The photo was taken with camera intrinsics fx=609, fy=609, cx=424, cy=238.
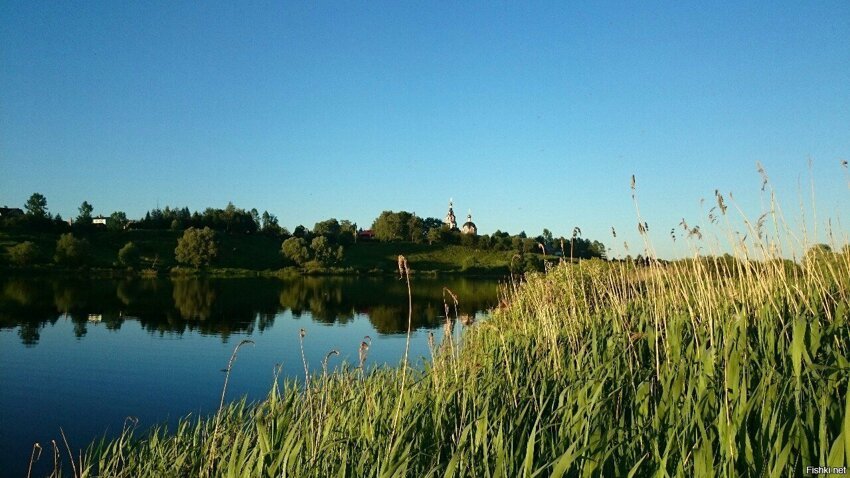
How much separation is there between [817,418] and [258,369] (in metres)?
18.7

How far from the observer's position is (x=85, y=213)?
11638 cm

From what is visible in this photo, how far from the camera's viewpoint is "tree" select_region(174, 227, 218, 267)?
92562 millimetres

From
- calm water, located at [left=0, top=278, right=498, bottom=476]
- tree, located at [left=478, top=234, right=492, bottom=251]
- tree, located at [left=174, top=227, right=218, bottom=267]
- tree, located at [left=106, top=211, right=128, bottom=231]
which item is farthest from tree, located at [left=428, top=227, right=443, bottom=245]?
calm water, located at [left=0, top=278, right=498, bottom=476]

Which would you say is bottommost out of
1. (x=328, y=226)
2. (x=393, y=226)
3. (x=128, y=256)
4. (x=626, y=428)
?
(x=626, y=428)

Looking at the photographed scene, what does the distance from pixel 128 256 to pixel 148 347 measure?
2619 inches

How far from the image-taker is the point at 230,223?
12106 cm

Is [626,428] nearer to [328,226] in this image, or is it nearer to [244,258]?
[244,258]

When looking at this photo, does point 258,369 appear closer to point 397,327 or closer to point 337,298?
point 397,327

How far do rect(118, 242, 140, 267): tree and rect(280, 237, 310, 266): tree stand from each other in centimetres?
2423

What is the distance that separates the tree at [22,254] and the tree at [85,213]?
88.9 ft

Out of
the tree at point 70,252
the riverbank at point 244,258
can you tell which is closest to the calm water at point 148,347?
the tree at point 70,252

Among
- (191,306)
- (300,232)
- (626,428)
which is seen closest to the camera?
(626,428)

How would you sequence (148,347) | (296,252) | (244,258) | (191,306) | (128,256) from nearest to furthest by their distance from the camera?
(148,347) < (191,306) < (128,256) < (296,252) < (244,258)

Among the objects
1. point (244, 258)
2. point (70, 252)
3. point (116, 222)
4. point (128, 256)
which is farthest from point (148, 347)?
point (116, 222)
